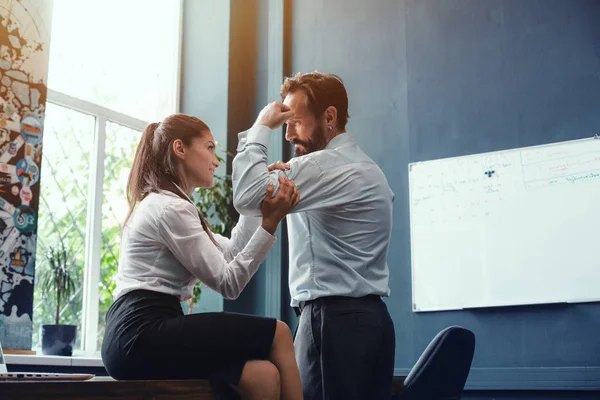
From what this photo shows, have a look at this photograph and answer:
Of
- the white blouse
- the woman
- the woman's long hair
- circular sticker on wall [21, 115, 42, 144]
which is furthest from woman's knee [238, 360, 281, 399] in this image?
circular sticker on wall [21, 115, 42, 144]

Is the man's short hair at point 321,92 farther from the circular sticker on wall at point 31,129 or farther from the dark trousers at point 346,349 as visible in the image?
the circular sticker on wall at point 31,129

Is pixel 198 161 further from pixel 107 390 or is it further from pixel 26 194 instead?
pixel 26 194

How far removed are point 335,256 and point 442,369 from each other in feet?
1.60

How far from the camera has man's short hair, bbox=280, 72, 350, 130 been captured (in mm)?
2223

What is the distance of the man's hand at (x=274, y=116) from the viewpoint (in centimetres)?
205

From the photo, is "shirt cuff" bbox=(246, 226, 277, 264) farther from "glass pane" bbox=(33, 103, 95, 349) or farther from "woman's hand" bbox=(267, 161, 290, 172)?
"glass pane" bbox=(33, 103, 95, 349)

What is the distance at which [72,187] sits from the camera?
14.4 ft

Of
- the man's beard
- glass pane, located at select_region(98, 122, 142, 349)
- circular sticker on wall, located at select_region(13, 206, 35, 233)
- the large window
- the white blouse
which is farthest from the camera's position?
glass pane, located at select_region(98, 122, 142, 349)

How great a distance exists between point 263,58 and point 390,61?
97 cm

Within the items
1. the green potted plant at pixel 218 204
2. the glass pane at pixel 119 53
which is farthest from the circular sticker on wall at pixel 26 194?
the green potted plant at pixel 218 204

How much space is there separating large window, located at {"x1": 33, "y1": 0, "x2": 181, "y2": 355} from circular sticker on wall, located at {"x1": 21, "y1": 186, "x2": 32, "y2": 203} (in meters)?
0.34

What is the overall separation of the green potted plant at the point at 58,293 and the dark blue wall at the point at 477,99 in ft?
6.13

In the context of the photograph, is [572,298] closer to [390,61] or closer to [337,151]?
[390,61]

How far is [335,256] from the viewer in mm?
1968
